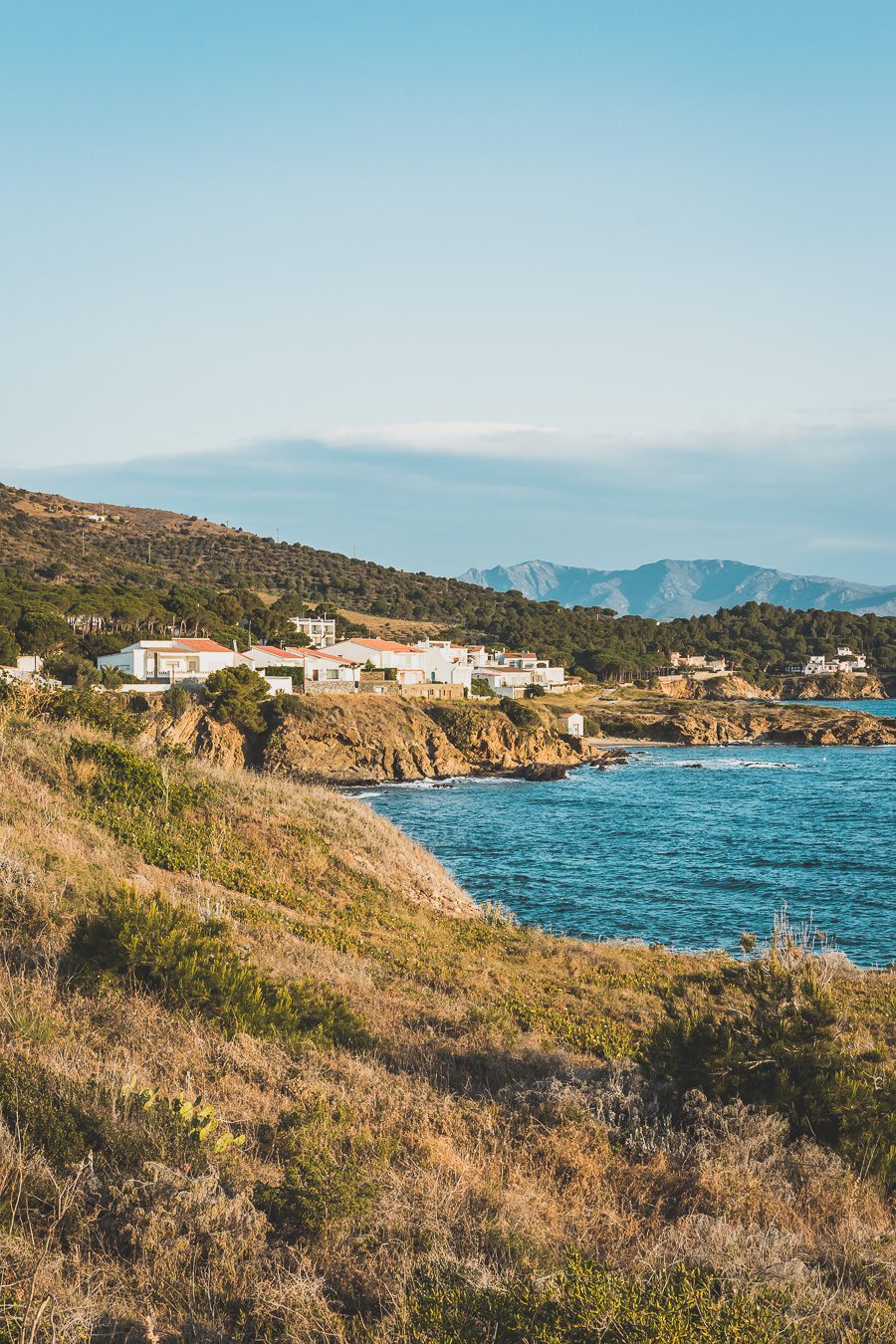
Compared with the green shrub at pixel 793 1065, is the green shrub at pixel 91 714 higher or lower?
higher

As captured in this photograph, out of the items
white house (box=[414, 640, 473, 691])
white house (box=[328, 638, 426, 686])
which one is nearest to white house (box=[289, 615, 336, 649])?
white house (box=[328, 638, 426, 686])

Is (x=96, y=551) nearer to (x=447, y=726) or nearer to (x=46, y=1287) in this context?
(x=447, y=726)

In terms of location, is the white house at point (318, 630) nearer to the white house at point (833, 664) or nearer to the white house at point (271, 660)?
the white house at point (271, 660)

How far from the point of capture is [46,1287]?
399 centimetres

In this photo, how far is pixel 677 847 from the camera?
37406 millimetres

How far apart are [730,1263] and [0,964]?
6102 mm

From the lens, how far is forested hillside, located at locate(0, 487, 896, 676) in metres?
72.2

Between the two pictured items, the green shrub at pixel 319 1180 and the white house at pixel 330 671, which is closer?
the green shrub at pixel 319 1180

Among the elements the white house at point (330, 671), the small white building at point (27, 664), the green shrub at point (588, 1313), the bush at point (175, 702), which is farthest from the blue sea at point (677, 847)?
the small white building at point (27, 664)

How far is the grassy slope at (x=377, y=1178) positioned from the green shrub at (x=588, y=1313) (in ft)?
0.04

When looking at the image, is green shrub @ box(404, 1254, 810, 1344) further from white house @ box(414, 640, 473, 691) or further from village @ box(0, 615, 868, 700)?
white house @ box(414, 640, 473, 691)

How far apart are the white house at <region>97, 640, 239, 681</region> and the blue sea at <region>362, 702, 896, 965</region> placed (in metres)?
17.1

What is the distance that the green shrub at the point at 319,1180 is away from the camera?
4711mm

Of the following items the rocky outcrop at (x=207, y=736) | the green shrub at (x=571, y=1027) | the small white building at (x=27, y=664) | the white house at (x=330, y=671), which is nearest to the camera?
the green shrub at (x=571, y=1027)
